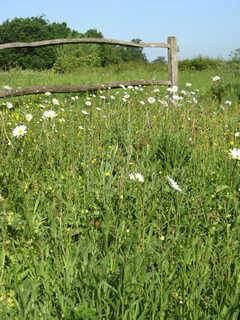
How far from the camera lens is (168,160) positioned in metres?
3.27

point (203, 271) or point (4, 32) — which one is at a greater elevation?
point (4, 32)

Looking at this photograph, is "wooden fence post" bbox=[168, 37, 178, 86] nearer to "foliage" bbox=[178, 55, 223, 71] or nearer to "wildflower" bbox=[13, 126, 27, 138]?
"wildflower" bbox=[13, 126, 27, 138]

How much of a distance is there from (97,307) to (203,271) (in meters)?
0.56

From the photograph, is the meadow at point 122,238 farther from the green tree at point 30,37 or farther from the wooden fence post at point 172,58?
the green tree at point 30,37

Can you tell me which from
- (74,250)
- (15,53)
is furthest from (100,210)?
(15,53)

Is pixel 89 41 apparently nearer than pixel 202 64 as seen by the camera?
Yes

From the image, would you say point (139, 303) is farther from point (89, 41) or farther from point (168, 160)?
point (89, 41)

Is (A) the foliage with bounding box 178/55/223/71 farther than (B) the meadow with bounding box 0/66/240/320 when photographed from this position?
Yes

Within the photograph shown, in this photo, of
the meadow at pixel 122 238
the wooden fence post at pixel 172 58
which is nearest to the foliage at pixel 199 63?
the wooden fence post at pixel 172 58

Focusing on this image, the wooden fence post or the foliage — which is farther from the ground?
the foliage

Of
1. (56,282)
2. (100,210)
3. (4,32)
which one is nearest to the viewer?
(56,282)

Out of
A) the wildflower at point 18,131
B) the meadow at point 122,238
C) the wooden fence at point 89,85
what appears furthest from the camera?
the wooden fence at point 89,85

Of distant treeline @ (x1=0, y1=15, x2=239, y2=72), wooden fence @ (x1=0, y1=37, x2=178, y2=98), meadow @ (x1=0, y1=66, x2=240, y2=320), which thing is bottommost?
meadow @ (x1=0, y1=66, x2=240, y2=320)

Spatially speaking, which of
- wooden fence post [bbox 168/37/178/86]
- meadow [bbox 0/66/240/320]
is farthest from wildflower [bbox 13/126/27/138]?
wooden fence post [bbox 168/37/178/86]
